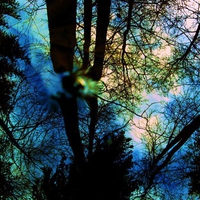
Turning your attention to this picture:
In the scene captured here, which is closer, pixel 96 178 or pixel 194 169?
pixel 96 178

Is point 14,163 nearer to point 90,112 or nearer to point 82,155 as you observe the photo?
point 82,155

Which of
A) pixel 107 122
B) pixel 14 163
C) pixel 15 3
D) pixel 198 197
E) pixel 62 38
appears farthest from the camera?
pixel 198 197

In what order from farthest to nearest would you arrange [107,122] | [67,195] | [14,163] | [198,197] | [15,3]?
[198,197] → [107,122] → [14,163] → [67,195] → [15,3]

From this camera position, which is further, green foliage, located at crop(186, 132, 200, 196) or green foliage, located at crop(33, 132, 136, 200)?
green foliage, located at crop(186, 132, 200, 196)

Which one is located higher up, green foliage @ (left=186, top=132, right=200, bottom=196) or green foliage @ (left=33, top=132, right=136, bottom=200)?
green foliage @ (left=186, top=132, right=200, bottom=196)

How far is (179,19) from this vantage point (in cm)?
319

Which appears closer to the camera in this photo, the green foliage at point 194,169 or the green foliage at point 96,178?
the green foliage at point 96,178

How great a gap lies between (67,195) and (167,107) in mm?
2148

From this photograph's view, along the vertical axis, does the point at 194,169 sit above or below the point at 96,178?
above

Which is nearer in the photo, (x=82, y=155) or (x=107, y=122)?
(x=82, y=155)

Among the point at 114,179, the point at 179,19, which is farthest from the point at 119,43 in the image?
the point at 114,179

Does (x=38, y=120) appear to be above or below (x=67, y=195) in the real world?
above

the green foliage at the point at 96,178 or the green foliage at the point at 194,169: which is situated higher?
the green foliage at the point at 194,169

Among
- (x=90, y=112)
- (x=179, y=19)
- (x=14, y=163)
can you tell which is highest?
(x=179, y=19)
